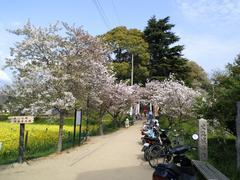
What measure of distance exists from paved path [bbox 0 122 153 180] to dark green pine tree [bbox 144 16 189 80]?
3820cm

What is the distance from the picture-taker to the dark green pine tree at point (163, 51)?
179 feet

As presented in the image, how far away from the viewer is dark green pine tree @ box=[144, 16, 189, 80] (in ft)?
179

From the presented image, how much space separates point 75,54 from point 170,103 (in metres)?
14.8

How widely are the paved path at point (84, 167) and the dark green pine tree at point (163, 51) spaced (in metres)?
38.2

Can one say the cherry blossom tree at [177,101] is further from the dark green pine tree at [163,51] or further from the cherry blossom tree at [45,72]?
the dark green pine tree at [163,51]

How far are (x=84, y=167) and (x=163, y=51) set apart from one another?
44.0m

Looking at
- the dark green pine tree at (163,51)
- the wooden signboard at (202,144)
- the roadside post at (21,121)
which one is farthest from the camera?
the dark green pine tree at (163,51)

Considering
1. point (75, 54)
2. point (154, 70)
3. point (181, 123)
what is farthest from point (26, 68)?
point (154, 70)

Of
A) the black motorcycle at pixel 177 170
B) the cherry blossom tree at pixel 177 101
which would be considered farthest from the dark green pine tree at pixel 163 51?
the black motorcycle at pixel 177 170

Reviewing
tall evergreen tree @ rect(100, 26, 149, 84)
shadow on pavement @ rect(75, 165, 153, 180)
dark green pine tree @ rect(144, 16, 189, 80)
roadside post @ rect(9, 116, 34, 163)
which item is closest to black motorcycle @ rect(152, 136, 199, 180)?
shadow on pavement @ rect(75, 165, 153, 180)

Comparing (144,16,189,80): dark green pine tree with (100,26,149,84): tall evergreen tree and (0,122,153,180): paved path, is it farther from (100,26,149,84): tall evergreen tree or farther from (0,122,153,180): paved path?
(0,122,153,180): paved path

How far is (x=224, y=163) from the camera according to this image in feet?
37.2

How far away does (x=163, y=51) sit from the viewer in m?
55.5

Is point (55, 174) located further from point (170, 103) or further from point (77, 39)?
point (170, 103)
